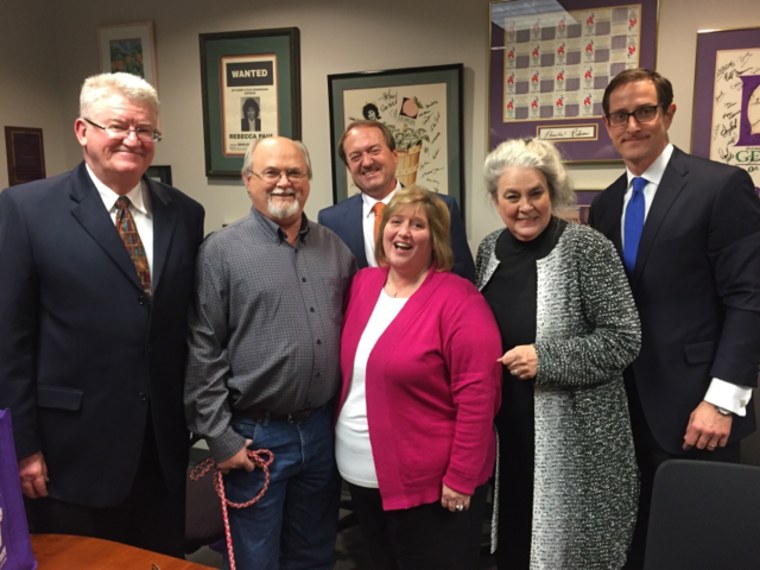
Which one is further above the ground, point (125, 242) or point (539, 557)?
point (125, 242)

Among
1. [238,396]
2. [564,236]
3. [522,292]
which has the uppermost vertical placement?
[564,236]

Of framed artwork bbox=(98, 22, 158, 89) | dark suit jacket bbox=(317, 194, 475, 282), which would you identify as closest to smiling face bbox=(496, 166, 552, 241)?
dark suit jacket bbox=(317, 194, 475, 282)

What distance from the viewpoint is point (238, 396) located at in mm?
1731

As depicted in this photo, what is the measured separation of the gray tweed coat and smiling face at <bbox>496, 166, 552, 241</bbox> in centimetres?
8

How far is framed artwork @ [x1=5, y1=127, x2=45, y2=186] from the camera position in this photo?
3.29m

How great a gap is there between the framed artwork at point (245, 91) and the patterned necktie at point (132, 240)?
156cm

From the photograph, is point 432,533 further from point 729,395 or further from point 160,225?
point 160,225

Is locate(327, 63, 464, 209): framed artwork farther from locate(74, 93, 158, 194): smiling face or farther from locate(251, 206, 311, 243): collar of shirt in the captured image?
locate(74, 93, 158, 194): smiling face

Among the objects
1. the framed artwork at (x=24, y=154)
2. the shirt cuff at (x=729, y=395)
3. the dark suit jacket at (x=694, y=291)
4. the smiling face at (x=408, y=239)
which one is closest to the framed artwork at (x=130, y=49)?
the framed artwork at (x=24, y=154)

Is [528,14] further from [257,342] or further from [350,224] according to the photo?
[257,342]

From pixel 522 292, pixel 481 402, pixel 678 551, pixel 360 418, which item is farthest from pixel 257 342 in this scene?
pixel 678 551

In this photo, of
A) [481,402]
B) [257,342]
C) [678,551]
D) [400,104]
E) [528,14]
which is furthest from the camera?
[400,104]

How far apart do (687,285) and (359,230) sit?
1120 mm

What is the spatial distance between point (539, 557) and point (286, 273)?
3.43 feet
